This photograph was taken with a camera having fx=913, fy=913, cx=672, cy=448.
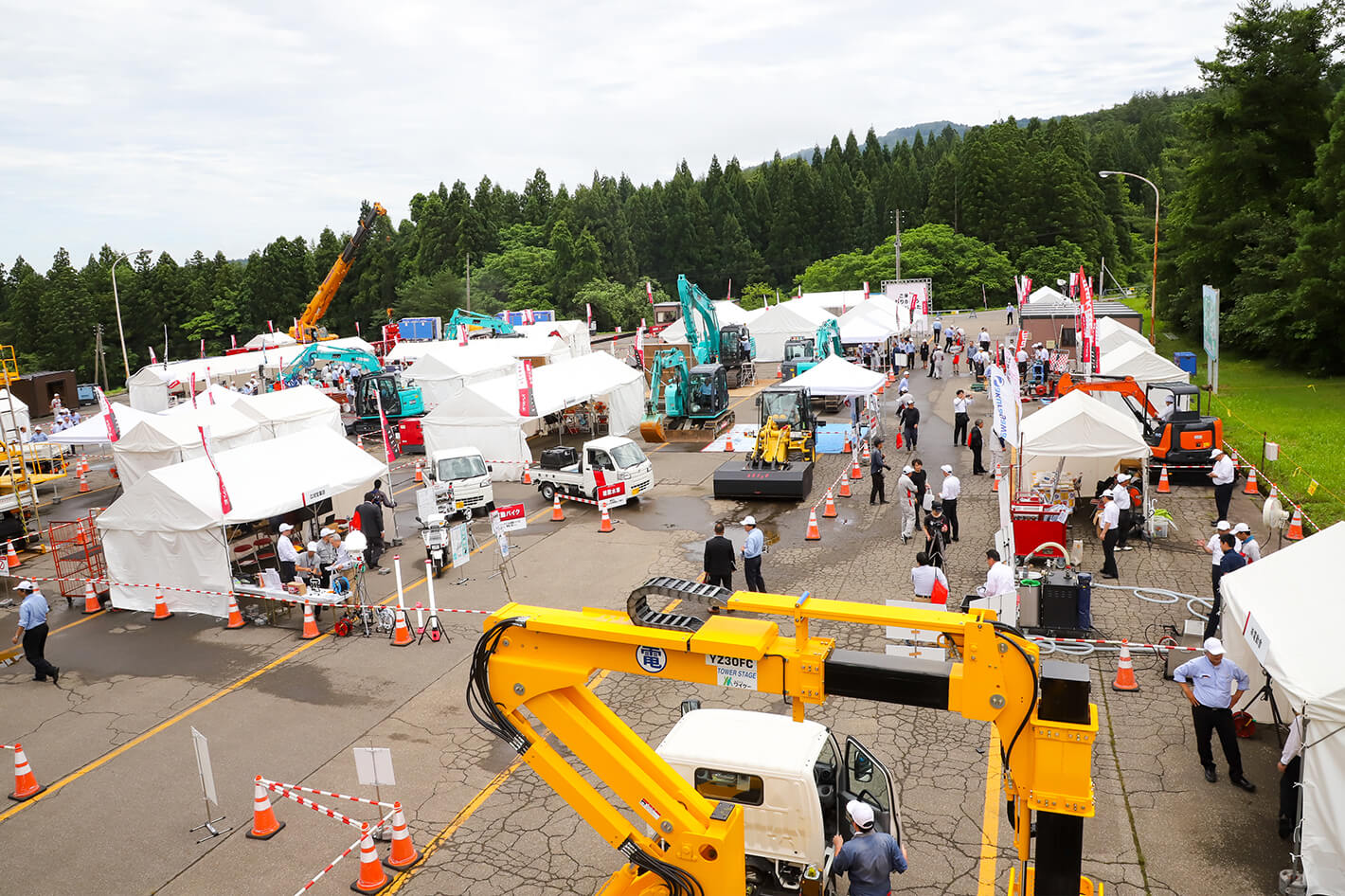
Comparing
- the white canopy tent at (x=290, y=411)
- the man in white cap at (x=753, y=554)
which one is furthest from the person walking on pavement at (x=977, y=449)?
the white canopy tent at (x=290, y=411)

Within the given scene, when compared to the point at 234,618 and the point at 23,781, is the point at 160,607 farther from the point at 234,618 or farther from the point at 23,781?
the point at 23,781

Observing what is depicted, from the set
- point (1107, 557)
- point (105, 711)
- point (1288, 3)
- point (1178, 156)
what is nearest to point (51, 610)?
point (105, 711)

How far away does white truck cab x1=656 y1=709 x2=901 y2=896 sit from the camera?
Result: 6.99 meters

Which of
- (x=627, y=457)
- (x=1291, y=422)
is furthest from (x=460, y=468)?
(x=1291, y=422)

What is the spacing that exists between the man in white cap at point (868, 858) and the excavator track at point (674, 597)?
1.93 m

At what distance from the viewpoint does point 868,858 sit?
6.37 metres

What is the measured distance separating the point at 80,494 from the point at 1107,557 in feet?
89.0

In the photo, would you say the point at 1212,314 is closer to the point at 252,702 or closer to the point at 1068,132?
the point at 252,702

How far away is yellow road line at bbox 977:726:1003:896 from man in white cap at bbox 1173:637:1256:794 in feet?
6.53

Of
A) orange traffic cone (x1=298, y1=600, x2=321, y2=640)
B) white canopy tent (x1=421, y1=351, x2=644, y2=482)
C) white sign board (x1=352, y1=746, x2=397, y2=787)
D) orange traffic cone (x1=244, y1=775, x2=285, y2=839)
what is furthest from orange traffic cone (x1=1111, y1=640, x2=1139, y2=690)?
white canopy tent (x1=421, y1=351, x2=644, y2=482)

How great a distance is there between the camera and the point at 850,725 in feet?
34.5

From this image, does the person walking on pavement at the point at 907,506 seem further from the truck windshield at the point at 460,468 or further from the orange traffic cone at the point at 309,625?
the orange traffic cone at the point at 309,625

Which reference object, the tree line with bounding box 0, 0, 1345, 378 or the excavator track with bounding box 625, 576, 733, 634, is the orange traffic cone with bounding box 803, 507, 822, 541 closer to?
the excavator track with bounding box 625, 576, 733, 634

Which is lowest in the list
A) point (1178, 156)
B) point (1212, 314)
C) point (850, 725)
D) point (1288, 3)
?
point (850, 725)
